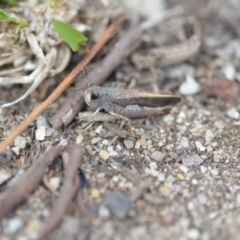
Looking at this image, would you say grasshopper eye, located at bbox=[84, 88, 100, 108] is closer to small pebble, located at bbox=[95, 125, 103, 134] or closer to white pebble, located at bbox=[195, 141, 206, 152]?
small pebble, located at bbox=[95, 125, 103, 134]

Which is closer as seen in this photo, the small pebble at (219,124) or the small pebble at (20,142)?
the small pebble at (20,142)

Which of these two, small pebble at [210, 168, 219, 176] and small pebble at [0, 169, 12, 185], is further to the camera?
small pebble at [210, 168, 219, 176]

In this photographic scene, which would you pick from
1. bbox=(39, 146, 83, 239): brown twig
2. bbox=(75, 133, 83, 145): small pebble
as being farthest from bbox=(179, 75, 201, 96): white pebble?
bbox=(39, 146, 83, 239): brown twig

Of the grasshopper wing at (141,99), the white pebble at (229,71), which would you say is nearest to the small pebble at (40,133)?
the grasshopper wing at (141,99)

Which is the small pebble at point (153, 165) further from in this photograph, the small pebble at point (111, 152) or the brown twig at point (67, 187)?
the brown twig at point (67, 187)

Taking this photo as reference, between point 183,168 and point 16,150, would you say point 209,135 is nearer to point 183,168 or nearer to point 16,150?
point 183,168

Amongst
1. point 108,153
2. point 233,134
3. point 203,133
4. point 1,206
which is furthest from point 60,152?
point 233,134

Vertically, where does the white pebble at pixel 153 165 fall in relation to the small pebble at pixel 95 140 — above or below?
below
